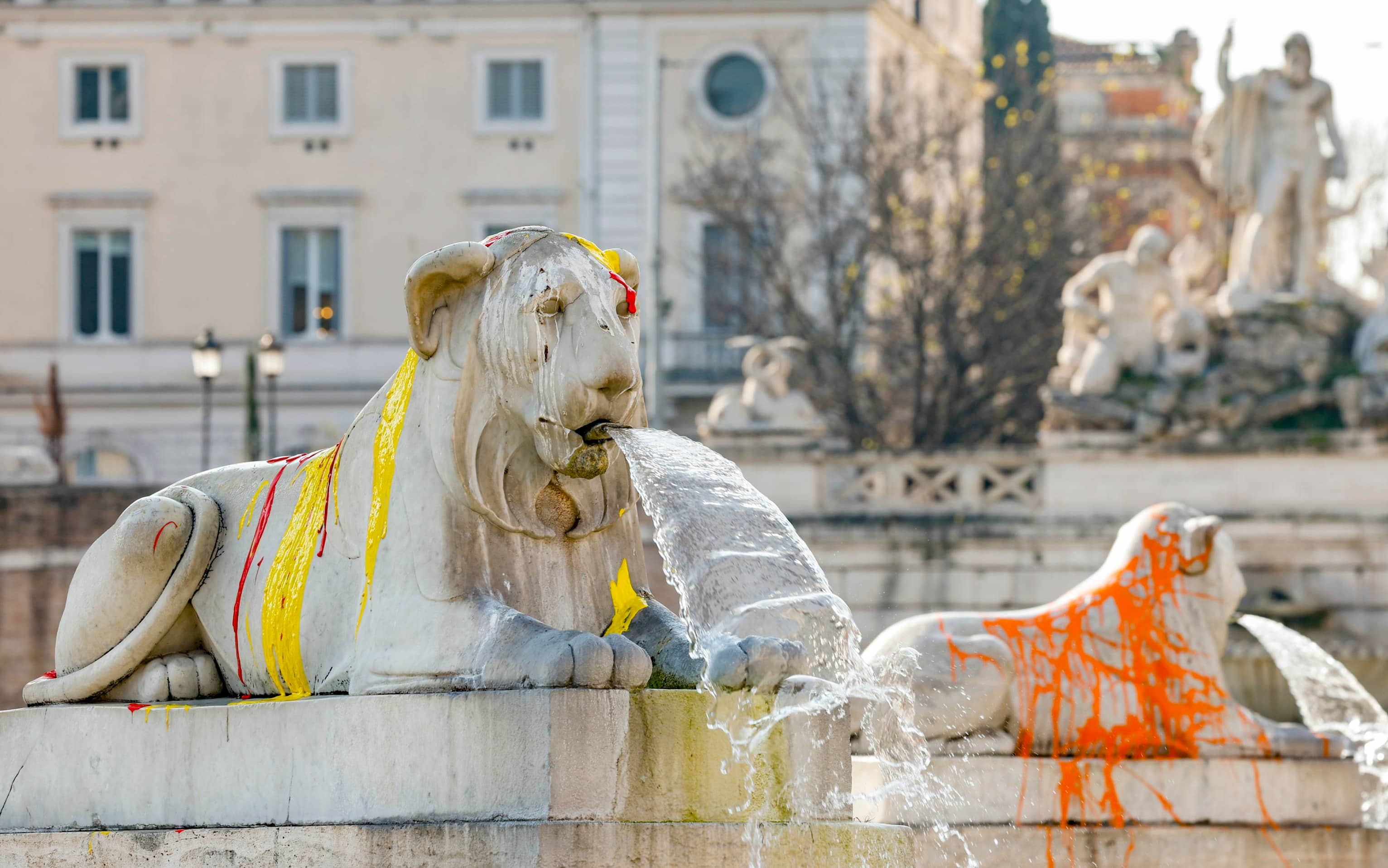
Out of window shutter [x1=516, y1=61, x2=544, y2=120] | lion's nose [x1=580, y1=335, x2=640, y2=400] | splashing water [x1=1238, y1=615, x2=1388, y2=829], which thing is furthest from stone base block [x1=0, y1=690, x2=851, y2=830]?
window shutter [x1=516, y1=61, x2=544, y2=120]

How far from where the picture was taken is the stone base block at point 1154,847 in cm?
1010

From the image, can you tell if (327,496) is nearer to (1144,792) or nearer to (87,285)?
(1144,792)

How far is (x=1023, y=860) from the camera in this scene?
10.2m

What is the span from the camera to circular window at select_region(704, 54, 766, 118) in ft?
145

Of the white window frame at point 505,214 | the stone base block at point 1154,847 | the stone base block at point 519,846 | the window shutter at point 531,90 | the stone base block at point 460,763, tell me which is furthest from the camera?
the window shutter at point 531,90

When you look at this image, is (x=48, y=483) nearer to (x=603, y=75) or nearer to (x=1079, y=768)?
(x=603, y=75)

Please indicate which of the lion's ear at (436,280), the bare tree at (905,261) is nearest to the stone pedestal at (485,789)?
the lion's ear at (436,280)

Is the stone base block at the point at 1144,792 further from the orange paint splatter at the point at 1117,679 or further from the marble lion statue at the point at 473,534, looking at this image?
the marble lion statue at the point at 473,534

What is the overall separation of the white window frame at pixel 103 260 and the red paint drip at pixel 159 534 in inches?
1531

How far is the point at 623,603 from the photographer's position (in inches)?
281

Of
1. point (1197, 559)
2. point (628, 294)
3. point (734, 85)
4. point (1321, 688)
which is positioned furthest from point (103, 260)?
point (628, 294)

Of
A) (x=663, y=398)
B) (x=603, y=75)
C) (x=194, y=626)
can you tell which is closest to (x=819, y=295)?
(x=663, y=398)

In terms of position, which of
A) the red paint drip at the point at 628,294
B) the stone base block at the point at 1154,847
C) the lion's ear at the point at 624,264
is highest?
the lion's ear at the point at 624,264

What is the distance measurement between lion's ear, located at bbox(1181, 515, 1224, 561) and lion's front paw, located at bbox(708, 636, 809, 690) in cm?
476
